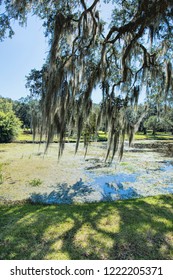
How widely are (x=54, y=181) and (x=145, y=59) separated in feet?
16.0

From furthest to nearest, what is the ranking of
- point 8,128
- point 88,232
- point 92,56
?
point 8,128, point 92,56, point 88,232

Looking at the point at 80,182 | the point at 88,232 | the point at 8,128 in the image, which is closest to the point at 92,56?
the point at 80,182

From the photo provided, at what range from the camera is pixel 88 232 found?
10.5 ft

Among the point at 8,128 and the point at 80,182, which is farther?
the point at 8,128

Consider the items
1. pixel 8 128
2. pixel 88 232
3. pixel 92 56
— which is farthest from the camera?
pixel 8 128

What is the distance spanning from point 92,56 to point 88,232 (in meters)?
5.37

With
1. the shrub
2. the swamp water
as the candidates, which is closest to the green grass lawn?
the swamp water

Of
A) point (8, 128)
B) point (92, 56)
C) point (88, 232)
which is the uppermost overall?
point (92, 56)

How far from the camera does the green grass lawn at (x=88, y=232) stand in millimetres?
2643

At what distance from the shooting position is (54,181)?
281 inches

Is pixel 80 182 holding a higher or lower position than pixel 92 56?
lower

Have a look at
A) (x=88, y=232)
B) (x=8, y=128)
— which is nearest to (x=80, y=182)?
(x=88, y=232)

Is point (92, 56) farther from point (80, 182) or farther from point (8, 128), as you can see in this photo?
point (8, 128)

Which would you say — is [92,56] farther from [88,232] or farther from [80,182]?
[88,232]
